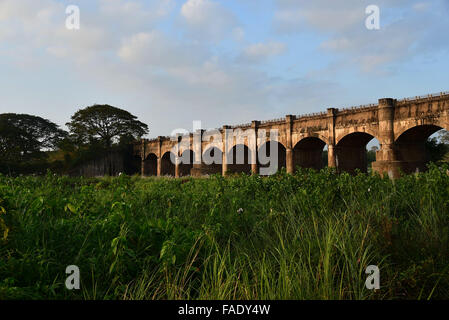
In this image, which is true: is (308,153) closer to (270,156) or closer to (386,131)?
(270,156)

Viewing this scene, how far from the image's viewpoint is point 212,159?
118 ft

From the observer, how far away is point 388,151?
1958cm

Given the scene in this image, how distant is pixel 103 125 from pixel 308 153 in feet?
82.1

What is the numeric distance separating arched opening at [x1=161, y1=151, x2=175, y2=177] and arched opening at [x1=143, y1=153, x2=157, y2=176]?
8.84 feet

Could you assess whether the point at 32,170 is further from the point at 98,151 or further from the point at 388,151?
the point at 388,151

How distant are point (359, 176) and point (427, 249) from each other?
8.97 ft

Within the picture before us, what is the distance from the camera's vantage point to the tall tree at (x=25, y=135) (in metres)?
31.1

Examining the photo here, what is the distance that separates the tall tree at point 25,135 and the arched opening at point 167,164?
39.9 ft

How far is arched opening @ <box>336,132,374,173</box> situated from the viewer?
76.0 feet

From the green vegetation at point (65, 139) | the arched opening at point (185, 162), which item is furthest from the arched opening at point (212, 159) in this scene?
the green vegetation at point (65, 139)

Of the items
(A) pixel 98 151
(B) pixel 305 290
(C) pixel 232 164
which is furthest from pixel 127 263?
(A) pixel 98 151

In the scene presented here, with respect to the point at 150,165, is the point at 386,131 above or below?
above

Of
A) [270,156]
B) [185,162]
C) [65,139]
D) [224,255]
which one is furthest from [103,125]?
[224,255]

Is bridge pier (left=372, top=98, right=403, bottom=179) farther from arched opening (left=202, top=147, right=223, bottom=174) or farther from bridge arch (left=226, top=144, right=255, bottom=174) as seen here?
arched opening (left=202, top=147, right=223, bottom=174)
